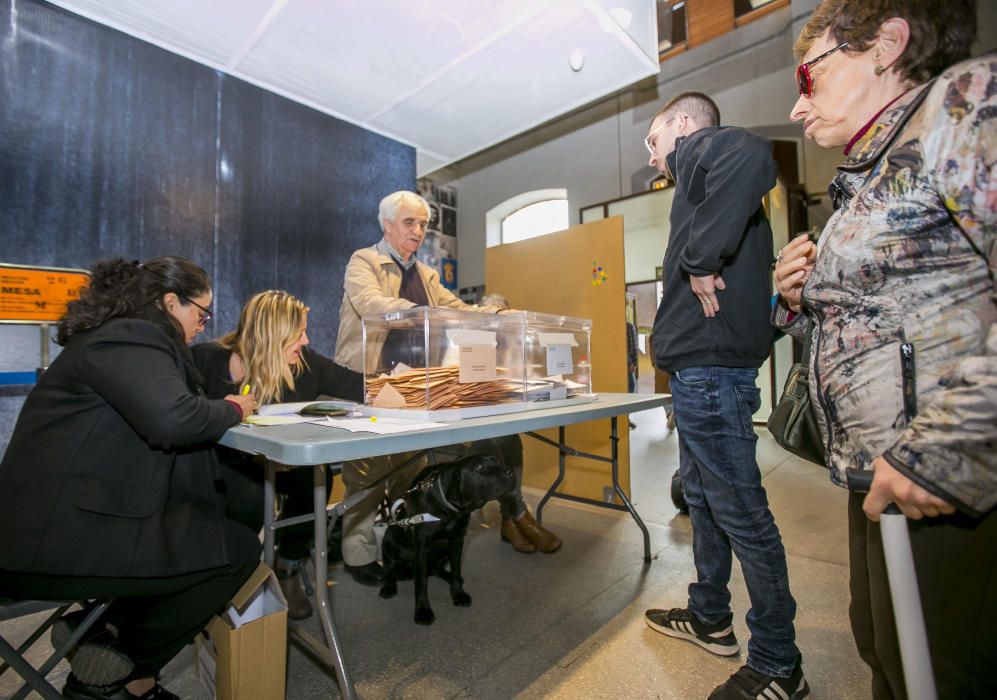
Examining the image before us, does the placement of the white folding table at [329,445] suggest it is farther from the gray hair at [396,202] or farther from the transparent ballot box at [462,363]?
the gray hair at [396,202]

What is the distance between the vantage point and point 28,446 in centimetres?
107

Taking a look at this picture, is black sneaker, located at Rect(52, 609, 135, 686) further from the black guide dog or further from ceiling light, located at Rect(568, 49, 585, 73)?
ceiling light, located at Rect(568, 49, 585, 73)

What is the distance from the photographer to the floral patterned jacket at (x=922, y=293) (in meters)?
0.54

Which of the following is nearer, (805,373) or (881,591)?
(881,591)

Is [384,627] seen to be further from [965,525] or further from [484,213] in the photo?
[484,213]

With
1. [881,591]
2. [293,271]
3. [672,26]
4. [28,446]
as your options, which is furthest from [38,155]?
[672,26]

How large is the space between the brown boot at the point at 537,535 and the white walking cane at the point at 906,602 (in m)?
1.84

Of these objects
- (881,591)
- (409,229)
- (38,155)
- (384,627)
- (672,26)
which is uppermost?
(672,26)

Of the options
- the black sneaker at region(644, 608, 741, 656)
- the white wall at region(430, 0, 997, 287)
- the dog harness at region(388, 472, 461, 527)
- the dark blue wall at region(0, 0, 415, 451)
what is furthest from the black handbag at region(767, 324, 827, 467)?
the white wall at region(430, 0, 997, 287)

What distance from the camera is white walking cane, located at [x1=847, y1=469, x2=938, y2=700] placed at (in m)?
0.59

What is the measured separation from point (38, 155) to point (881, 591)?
4251 millimetres

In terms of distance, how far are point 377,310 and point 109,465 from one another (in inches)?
44.1

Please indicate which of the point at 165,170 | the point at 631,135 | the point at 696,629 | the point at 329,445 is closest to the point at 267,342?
the point at 329,445

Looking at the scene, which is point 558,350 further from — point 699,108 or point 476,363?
point 699,108
